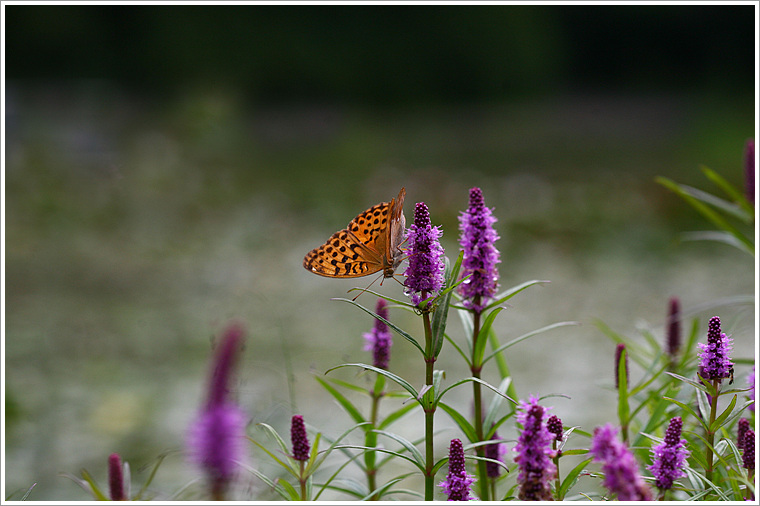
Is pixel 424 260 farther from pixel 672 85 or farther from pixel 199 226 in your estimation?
pixel 672 85

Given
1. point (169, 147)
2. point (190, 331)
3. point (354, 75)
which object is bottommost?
point (190, 331)

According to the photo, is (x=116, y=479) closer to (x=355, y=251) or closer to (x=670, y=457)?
(x=355, y=251)

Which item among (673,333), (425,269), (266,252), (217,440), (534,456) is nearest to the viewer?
(217,440)

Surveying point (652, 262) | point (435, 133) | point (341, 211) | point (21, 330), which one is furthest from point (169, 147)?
point (652, 262)

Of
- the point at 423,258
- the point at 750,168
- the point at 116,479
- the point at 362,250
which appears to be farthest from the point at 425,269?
the point at 750,168

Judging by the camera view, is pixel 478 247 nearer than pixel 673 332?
Yes

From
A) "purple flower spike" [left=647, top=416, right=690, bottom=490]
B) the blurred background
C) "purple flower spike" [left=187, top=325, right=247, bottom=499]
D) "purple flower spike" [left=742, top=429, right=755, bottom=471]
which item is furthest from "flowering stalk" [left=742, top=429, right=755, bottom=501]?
"purple flower spike" [left=187, top=325, right=247, bottom=499]

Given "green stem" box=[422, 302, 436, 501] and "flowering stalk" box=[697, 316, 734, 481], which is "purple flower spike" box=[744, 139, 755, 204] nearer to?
"flowering stalk" box=[697, 316, 734, 481]
